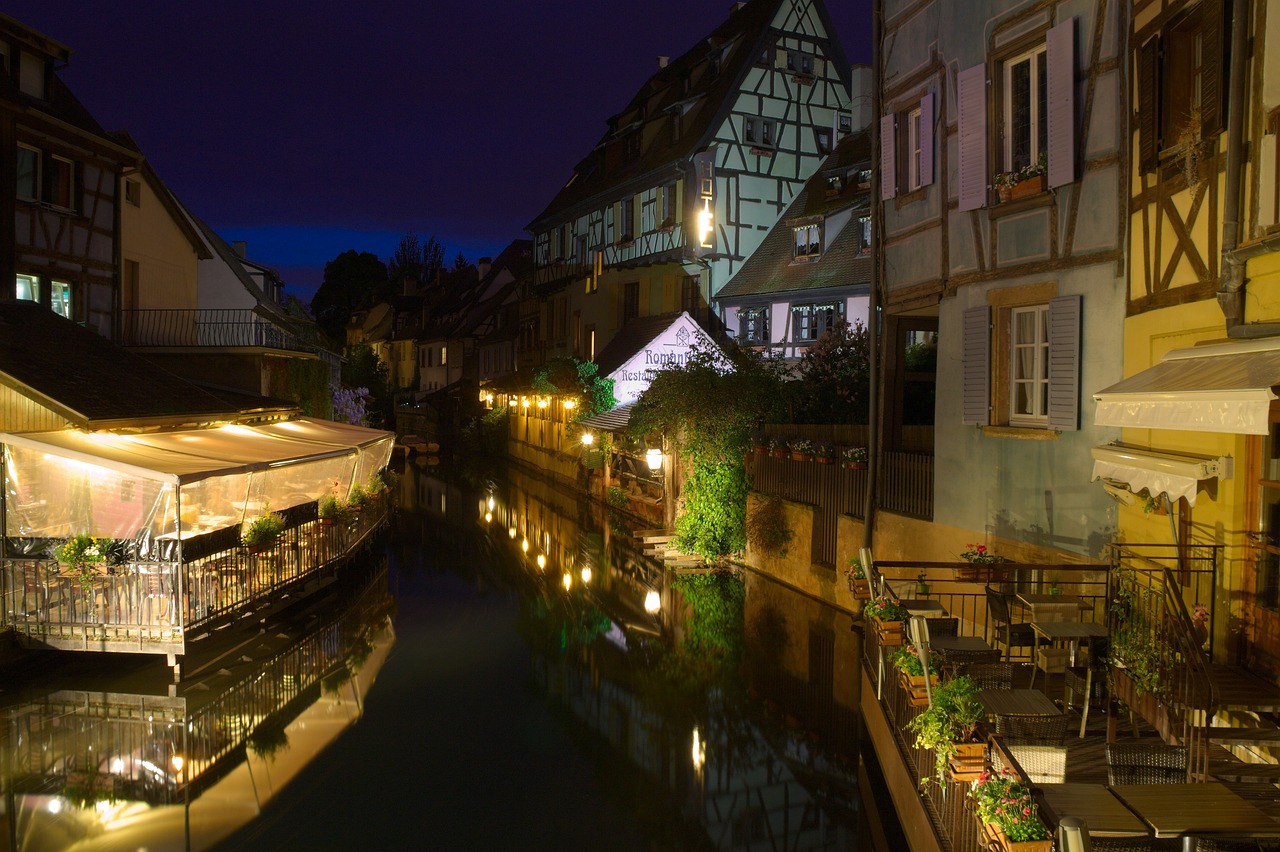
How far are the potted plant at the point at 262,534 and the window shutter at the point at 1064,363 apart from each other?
34.7 ft

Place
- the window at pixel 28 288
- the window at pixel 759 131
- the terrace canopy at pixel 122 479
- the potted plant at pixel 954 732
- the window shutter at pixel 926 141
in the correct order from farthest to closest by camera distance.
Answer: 1. the window at pixel 759 131
2. the window at pixel 28 288
3. the window shutter at pixel 926 141
4. the terrace canopy at pixel 122 479
5. the potted plant at pixel 954 732

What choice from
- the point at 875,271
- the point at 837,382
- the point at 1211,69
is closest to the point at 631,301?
the point at 837,382

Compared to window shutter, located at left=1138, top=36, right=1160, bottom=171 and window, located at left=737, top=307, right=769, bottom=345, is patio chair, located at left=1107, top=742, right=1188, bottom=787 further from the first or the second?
window, located at left=737, top=307, right=769, bottom=345

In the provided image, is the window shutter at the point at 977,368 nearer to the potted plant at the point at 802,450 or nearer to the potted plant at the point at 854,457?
the potted plant at the point at 854,457

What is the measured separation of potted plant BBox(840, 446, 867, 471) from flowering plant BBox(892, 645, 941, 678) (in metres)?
7.23

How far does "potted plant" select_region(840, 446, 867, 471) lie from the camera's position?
1470 cm

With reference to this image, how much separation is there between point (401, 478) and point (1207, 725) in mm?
34203

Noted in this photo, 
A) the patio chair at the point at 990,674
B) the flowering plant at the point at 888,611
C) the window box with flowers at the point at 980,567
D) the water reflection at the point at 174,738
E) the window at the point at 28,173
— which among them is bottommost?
the water reflection at the point at 174,738

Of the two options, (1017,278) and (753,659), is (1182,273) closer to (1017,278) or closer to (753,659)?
(1017,278)

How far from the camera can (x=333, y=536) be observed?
16906 mm

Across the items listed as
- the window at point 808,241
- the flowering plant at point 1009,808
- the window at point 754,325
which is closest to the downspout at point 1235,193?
the flowering plant at point 1009,808

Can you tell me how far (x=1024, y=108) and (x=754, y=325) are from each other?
56.1 feet

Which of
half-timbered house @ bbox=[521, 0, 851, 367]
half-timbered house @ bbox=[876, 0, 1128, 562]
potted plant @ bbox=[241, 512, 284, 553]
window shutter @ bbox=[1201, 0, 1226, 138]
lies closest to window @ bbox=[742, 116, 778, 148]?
half-timbered house @ bbox=[521, 0, 851, 367]

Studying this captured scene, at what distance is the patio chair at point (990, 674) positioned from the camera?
7.50 meters
